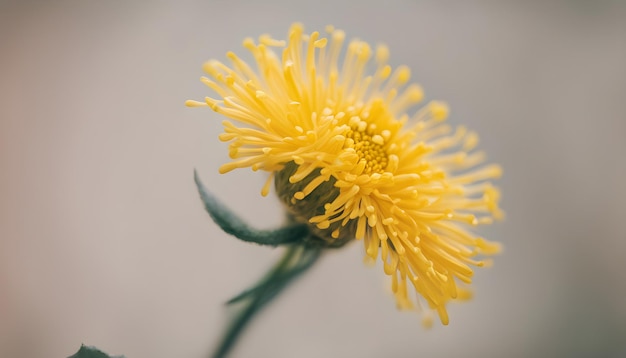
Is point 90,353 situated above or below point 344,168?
below

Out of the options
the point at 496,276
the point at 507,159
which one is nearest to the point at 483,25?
the point at 507,159

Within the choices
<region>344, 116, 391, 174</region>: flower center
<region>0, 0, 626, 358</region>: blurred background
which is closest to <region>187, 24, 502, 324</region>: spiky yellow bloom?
<region>344, 116, 391, 174</region>: flower center

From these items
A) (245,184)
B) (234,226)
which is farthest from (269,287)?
(245,184)

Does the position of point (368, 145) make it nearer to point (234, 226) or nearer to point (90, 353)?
point (234, 226)

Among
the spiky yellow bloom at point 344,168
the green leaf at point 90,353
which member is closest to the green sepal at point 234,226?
the spiky yellow bloom at point 344,168

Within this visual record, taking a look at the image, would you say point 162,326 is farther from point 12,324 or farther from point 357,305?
point 357,305
